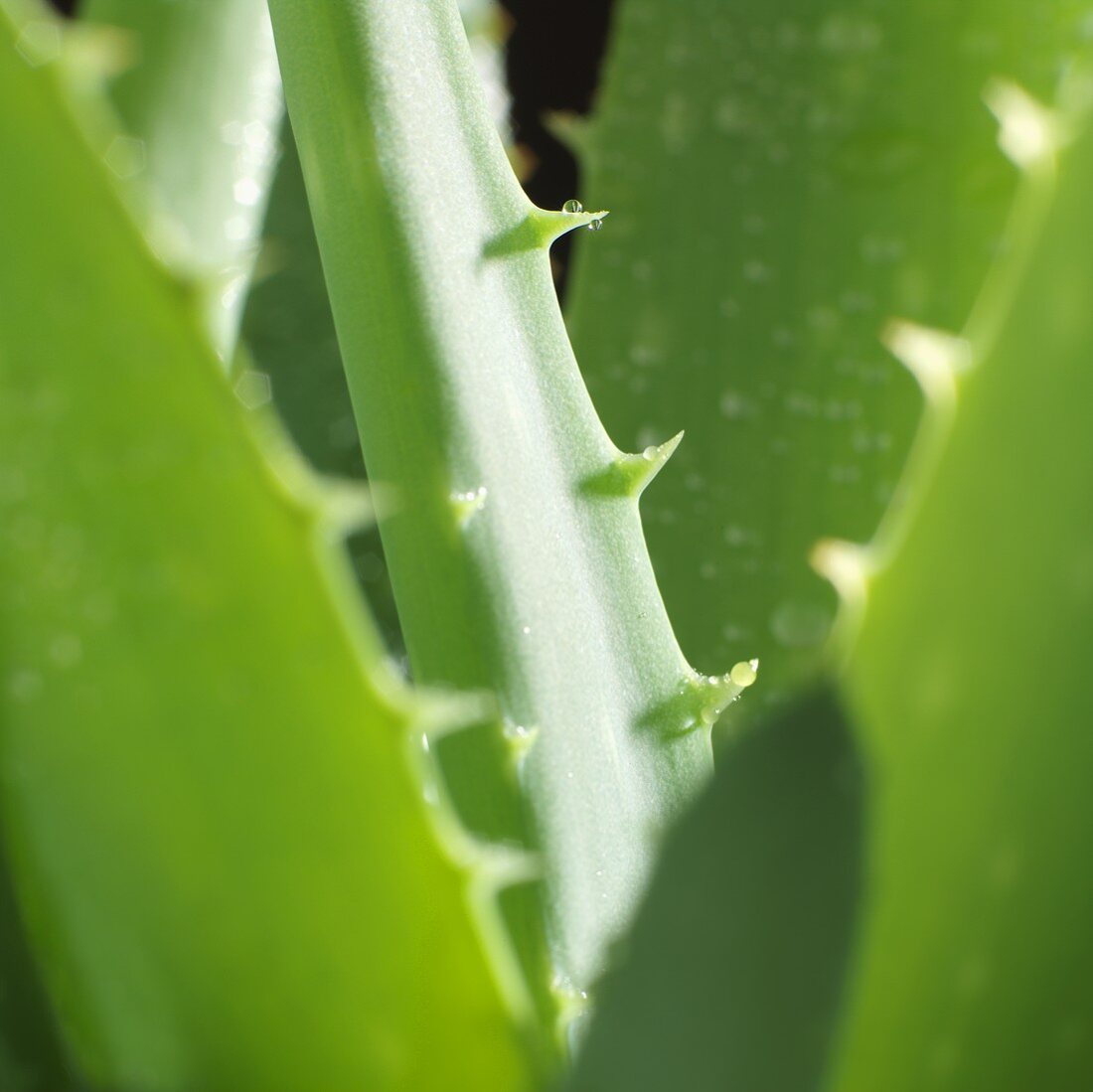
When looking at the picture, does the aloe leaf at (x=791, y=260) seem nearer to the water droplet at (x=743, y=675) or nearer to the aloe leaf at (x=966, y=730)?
the water droplet at (x=743, y=675)

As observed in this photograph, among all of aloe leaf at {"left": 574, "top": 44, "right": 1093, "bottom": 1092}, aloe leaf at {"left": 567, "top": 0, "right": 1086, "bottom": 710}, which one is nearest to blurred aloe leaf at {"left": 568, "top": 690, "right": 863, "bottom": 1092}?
aloe leaf at {"left": 574, "top": 44, "right": 1093, "bottom": 1092}

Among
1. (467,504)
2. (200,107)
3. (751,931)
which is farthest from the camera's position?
(200,107)

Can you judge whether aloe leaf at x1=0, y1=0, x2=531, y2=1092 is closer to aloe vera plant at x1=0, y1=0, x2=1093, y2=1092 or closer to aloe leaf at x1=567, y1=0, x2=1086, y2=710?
aloe vera plant at x1=0, y1=0, x2=1093, y2=1092

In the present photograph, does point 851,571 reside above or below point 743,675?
above

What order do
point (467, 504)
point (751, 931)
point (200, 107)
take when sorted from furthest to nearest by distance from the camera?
point (200, 107) < point (467, 504) < point (751, 931)

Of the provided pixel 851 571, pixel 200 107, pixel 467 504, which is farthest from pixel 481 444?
pixel 200 107

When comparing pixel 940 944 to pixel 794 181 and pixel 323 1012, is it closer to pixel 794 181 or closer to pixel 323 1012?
pixel 323 1012

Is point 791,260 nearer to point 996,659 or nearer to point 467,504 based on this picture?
point 467,504

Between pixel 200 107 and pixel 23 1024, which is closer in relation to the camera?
pixel 23 1024
